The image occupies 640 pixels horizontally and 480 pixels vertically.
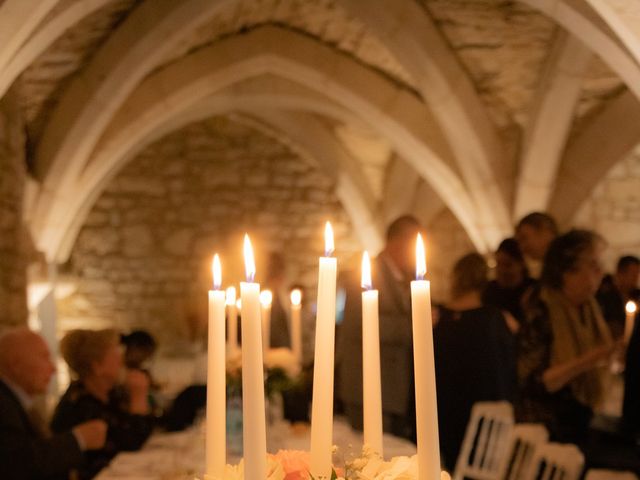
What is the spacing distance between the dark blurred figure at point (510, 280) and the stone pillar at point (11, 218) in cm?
253

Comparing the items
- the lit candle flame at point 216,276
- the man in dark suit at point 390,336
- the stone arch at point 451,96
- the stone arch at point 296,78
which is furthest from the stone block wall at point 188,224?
the lit candle flame at point 216,276

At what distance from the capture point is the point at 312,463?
112cm

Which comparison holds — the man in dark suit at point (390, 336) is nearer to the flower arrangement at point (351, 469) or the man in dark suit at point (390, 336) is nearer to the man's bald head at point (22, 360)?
the man's bald head at point (22, 360)

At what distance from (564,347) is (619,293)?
259cm

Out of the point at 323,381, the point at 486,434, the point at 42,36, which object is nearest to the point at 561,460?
the point at 486,434

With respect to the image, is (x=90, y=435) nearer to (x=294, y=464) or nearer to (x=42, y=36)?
(x=294, y=464)

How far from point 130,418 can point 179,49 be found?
4.51 metres

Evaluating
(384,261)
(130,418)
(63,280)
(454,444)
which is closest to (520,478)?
(454,444)

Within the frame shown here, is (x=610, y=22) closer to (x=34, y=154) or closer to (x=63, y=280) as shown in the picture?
(x=34, y=154)

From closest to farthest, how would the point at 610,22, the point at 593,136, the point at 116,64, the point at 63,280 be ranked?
the point at 610,22
the point at 116,64
the point at 593,136
the point at 63,280

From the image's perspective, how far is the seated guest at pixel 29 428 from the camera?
285 cm

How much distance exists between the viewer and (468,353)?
139 inches

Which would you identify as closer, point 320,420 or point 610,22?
point 320,420

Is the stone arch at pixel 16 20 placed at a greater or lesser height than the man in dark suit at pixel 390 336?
greater
